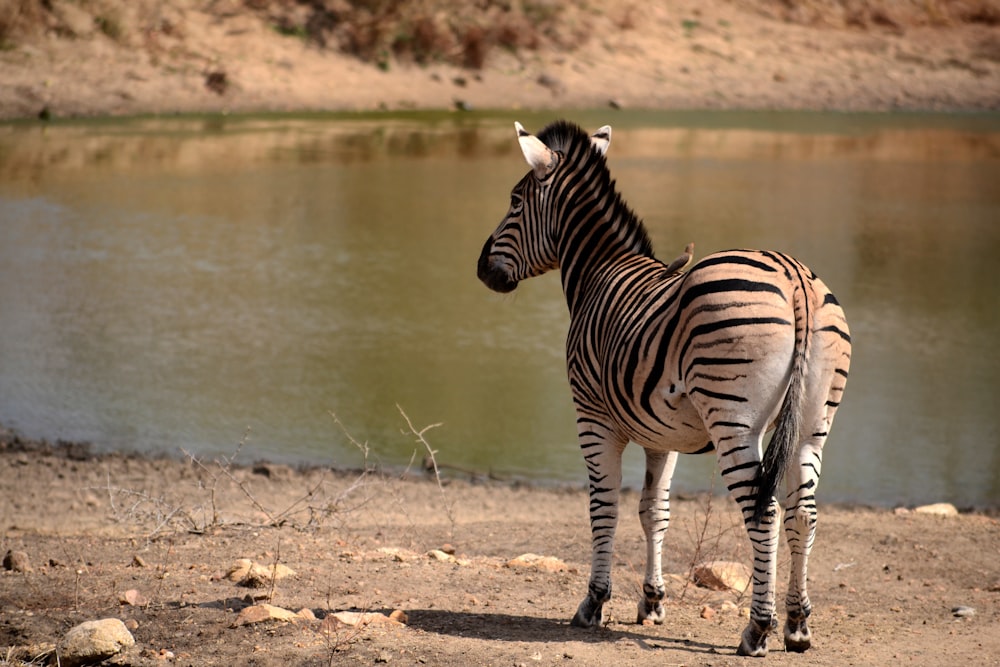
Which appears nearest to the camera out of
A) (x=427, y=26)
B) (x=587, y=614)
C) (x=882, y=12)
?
(x=587, y=614)

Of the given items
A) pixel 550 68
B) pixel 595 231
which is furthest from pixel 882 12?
pixel 595 231

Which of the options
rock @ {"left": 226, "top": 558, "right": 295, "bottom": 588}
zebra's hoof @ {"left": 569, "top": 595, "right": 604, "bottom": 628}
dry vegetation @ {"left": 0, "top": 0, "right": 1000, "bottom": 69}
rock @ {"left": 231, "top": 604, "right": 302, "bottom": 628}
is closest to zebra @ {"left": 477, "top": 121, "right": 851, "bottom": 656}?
zebra's hoof @ {"left": 569, "top": 595, "right": 604, "bottom": 628}

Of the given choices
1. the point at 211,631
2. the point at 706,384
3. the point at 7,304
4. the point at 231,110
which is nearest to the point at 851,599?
the point at 706,384

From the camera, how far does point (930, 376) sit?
427 inches

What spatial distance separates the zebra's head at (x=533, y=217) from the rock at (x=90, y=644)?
89.5 inches

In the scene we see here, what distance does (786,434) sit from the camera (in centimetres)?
415

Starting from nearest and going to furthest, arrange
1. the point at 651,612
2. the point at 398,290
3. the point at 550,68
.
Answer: the point at 651,612 < the point at 398,290 < the point at 550,68

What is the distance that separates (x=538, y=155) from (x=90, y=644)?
9.06ft

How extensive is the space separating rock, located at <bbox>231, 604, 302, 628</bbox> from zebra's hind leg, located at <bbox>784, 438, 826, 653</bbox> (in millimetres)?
1964

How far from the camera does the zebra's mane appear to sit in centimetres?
532

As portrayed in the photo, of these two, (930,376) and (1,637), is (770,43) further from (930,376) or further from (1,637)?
(1,637)

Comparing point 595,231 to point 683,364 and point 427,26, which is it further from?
point 427,26

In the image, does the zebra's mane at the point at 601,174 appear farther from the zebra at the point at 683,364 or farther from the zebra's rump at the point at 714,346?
the zebra's rump at the point at 714,346

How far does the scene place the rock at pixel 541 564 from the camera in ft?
19.7
